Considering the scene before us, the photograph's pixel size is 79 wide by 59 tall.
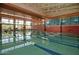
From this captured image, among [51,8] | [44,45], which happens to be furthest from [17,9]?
[44,45]

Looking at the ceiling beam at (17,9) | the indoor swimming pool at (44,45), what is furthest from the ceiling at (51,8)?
the indoor swimming pool at (44,45)

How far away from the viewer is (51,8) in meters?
2.60

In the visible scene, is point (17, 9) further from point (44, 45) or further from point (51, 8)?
point (44, 45)

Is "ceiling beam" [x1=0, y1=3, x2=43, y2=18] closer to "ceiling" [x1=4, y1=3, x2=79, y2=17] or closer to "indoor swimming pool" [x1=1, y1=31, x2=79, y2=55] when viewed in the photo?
"ceiling" [x1=4, y1=3, x2=79, y2=17]

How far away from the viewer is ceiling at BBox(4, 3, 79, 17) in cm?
250

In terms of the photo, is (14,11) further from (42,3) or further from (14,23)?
(42,3)

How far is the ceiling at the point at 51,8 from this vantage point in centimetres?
250

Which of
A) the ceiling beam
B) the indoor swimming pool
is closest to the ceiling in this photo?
the ceiling beam

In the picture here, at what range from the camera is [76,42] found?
2.47 meters

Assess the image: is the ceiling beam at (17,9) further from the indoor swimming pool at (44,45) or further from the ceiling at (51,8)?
the indoor swimming pool at (44,45)

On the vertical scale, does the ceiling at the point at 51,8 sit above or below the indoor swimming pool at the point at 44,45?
above
